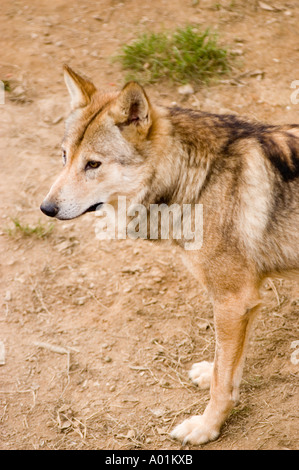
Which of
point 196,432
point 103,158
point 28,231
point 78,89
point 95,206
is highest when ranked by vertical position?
point 78,89

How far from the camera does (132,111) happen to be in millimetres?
3590

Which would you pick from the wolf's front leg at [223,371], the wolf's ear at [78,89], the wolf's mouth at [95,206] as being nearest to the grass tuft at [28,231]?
the wolf's mouth at [95,206]

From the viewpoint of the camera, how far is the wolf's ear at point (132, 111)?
3445 mm

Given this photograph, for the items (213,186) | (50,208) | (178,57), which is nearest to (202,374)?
(213,186)

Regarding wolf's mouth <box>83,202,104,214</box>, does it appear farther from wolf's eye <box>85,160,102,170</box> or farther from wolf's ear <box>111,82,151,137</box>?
wolf's ear <box>111,82,151,137</box>

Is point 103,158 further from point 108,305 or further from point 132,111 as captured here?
point 108,305

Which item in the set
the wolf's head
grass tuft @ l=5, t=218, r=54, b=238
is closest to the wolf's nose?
the wolf's head

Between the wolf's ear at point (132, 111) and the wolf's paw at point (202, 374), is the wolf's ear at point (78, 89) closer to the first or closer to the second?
the wolf's ear at point (132, 111)

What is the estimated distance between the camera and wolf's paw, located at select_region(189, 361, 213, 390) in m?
4.21

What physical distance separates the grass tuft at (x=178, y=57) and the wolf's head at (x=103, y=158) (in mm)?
2971

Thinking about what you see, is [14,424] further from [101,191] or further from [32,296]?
[101,191]

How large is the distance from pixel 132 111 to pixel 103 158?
0.36 m

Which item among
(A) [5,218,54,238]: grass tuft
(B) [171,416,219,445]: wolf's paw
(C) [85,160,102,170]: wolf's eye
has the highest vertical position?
(C) [85,160,102,170]: wolf's eye
